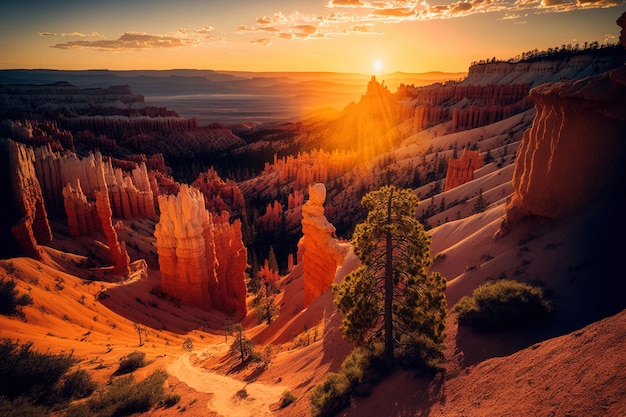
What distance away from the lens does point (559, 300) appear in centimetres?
937

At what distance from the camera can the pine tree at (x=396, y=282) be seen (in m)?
8.66

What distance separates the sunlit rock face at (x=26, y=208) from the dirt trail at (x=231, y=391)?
12.8 metres

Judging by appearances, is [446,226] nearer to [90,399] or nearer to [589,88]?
[589,88]

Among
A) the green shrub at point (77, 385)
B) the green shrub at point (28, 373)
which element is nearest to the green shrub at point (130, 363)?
the green shrub at point (77, 385)

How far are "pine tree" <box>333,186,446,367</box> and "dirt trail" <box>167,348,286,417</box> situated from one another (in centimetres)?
378

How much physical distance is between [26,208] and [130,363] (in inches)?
598

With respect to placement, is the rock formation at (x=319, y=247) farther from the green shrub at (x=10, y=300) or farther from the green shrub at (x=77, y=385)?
the green shrub at (x=10, y=300)

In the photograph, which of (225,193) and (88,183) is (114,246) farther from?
(225,193)

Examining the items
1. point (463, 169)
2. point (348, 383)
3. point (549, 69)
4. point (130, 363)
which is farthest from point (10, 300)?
point (549, 69)

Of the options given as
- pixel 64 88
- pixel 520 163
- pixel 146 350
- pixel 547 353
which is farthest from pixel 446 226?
pixel 64 88

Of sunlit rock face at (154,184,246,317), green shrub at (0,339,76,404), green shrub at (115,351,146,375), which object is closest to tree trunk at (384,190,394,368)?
green shrub at (115,351,146,375)

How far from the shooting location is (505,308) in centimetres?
909

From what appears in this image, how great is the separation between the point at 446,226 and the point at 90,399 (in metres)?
16.7

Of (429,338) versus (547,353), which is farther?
(429,338)
